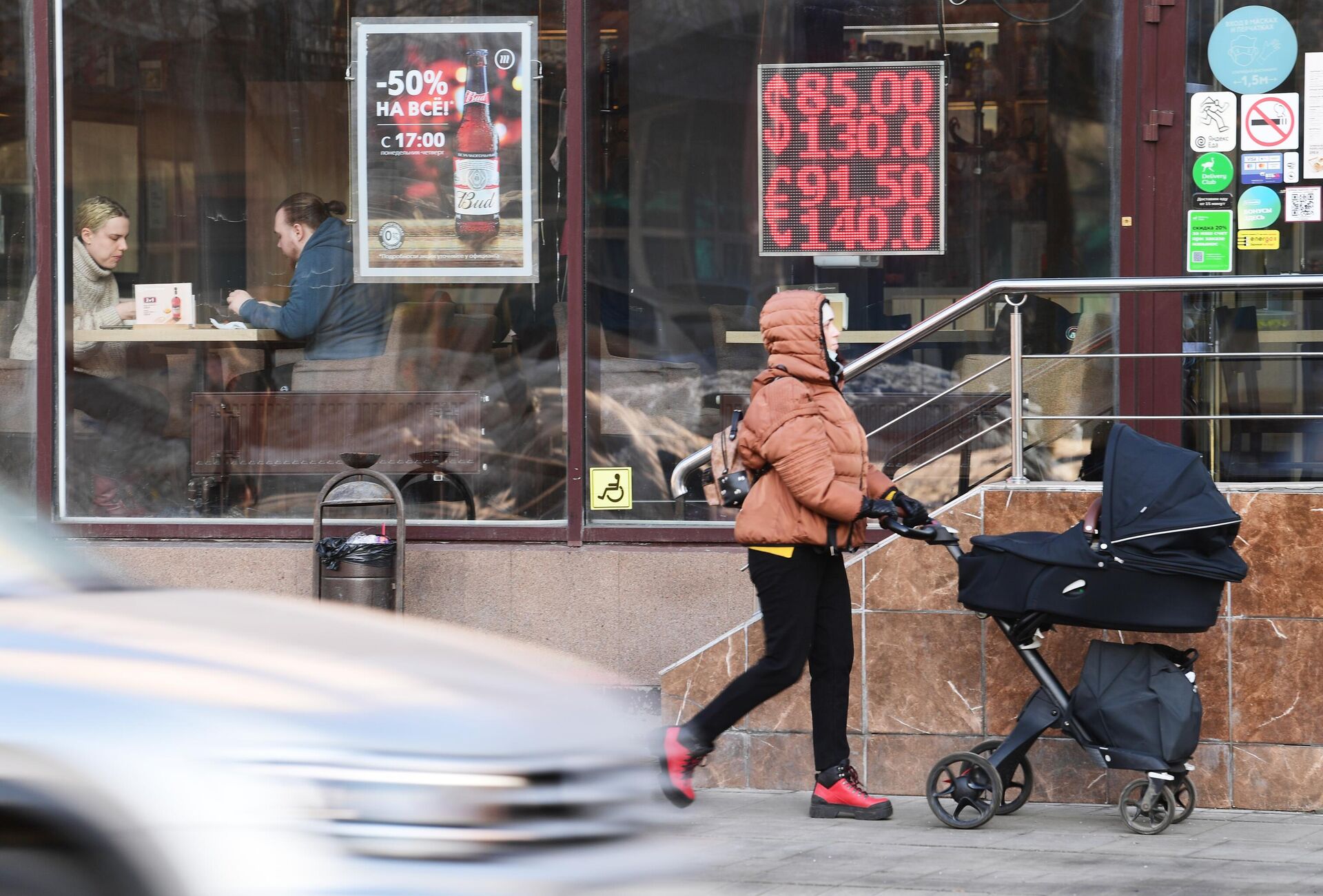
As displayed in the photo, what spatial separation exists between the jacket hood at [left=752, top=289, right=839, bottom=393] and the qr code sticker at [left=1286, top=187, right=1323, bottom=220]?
3.04 meters

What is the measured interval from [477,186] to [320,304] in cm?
110

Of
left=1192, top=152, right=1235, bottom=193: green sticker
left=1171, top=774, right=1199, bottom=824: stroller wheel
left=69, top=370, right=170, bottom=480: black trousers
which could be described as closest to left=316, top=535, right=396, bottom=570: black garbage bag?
left=69, top=370, right=170, bottom=480: black trousers

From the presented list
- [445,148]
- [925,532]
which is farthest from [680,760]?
[445,148]

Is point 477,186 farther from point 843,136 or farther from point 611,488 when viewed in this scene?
point 843,136

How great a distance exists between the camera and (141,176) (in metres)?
9.27

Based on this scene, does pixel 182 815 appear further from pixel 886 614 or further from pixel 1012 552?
pixel 886 614

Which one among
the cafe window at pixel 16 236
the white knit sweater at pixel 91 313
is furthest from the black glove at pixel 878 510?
the cafe window at pixel 16 236

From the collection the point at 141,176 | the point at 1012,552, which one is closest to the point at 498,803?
the point at 1012,552

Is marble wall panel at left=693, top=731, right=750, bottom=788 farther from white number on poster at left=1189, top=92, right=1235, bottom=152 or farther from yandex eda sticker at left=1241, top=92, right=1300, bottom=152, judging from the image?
yandex eda sticker at left=1241, top=92, right=1300, bottom=152

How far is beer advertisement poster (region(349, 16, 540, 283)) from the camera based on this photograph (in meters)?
8.84

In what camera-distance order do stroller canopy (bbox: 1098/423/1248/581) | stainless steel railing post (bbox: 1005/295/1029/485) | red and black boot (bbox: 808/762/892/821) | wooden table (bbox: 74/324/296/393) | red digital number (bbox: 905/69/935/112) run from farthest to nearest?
wooden table (bbox: 74/324/296/393) → red digital number (bbox: 905/69/935/112) → stainless steel railing post (bbox: 1005/295/1029/485) → red and black boot (bbox: 808/762/892/821) → stroller canopy (bbox: 1098/423/1248/581)

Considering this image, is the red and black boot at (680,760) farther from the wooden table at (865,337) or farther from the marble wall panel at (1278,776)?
the wooden table at (865,337)

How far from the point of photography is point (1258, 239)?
8.19 m

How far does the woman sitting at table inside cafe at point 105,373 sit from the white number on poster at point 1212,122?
18.6 feet
